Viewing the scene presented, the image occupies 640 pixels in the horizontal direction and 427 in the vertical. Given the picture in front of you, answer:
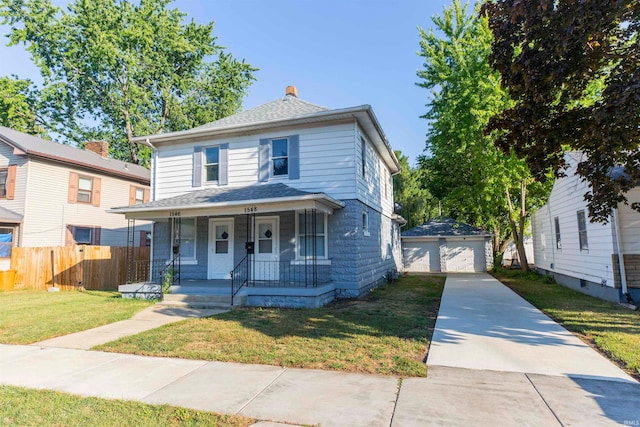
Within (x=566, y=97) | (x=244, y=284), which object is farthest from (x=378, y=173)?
(x=566, y=97)

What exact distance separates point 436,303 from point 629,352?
15.7ft

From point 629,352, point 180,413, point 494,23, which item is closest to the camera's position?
point 180,413

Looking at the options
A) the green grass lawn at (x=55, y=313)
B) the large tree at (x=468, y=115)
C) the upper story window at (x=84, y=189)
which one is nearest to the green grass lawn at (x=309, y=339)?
the green grass lawn at (x=55, y=313)

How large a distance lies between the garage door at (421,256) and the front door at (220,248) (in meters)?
13.3

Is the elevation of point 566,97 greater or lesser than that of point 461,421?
greater

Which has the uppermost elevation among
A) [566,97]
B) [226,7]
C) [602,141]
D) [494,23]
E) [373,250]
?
[226,7]

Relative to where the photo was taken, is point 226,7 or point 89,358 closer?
point 89,358

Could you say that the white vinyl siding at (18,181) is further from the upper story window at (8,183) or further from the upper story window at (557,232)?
the upper story window at (557,232)

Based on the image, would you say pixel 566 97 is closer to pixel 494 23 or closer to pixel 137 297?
pixel 494 23

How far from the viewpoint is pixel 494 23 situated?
5820mm

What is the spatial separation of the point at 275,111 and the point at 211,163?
9.24 ft

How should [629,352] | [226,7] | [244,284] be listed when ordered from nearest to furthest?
[629,352]
[244,284]
[226,7]

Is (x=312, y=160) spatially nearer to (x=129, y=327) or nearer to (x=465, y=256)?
(x=129, y=327)

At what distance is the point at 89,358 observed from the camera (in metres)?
5.21
